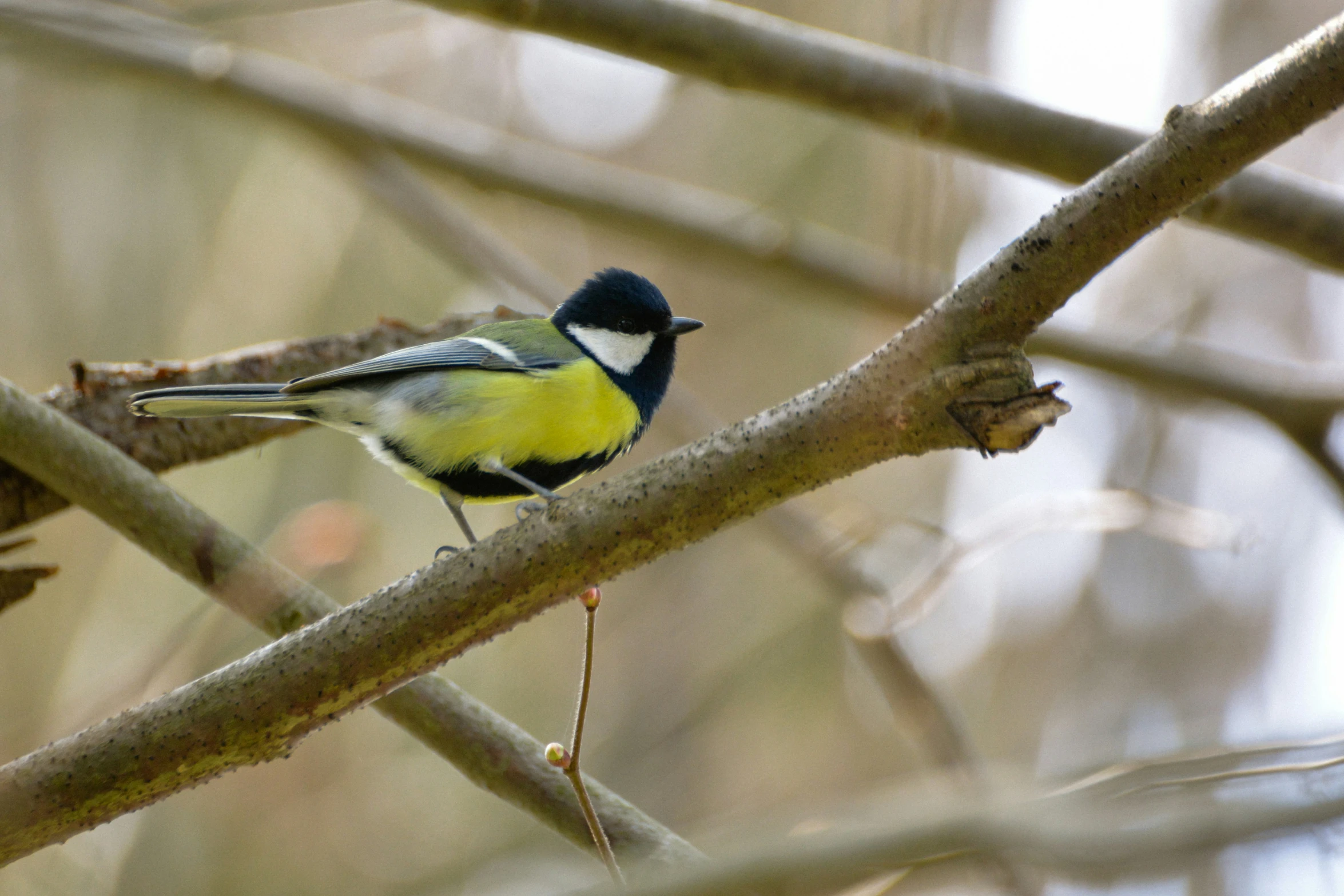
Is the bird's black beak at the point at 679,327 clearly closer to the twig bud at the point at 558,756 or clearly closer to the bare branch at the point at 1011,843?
the twig bud at the point at 558,756

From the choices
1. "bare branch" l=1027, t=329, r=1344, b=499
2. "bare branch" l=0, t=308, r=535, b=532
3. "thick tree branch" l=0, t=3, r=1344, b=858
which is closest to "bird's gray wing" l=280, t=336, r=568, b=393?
"bare branch" l=0, t=308, r=535, b=532

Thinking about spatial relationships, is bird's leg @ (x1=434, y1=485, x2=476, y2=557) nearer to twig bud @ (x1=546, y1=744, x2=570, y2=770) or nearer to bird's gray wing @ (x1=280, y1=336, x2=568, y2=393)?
bird's gray wing @ (x1=280, y1=336, x2=568, y2=393)

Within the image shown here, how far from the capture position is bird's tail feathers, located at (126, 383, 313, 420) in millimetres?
2787

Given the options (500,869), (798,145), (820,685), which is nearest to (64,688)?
(500,869)

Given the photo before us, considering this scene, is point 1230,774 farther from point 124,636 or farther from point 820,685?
point 820,685

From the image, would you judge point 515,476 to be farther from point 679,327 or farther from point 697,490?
point 697,490

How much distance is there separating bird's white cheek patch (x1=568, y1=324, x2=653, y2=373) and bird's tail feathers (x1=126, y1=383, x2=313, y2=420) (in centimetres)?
100

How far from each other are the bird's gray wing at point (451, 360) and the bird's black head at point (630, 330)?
0.91 feet

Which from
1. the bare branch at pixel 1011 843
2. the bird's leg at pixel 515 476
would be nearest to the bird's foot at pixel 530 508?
the bird's leg at pixel 515 476

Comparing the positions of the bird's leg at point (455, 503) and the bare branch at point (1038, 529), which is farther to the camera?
the bare branch at point (1038, 529)

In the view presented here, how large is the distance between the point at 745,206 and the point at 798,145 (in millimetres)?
3885

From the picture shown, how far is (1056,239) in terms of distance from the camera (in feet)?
5.94

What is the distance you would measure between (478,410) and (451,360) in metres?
0.27

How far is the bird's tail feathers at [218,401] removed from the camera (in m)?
2.79
